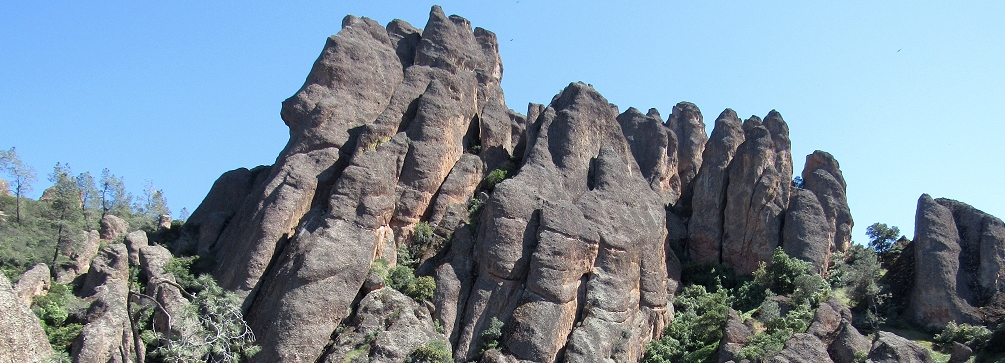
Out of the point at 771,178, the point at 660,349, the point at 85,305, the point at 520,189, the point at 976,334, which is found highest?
the point at 771,178

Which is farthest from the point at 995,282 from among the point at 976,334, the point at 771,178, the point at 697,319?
the point at 697,319

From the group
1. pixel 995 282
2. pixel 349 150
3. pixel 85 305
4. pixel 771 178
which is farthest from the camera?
pixel 771 178

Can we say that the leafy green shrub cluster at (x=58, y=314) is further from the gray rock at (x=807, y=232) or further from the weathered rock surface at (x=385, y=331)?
the gray rock at (x=807, y=232)

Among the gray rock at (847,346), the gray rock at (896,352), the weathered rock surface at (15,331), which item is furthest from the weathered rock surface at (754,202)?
the weathered rock surface at (15,331)

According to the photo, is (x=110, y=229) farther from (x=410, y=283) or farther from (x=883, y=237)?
(x=883, y=237)

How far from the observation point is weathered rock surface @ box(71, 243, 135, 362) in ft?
123

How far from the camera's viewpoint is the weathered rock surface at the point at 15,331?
13352 millimetres

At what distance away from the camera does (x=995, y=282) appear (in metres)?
49.6

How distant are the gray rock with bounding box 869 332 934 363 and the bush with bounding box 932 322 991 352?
600 cm

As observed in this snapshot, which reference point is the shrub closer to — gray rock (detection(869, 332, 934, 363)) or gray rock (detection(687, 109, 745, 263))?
gray rock (detection(869, 332, 934, 363))

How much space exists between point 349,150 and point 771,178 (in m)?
30.2

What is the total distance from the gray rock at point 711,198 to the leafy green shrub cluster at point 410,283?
23.6m

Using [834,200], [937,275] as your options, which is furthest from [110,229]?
[937,275]

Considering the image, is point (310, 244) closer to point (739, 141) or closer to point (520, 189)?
point (520, 189)
